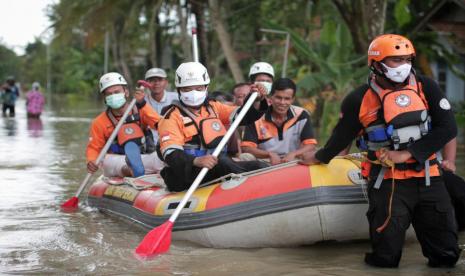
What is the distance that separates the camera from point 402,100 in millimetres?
5137

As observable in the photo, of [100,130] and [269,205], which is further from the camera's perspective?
[100,130]

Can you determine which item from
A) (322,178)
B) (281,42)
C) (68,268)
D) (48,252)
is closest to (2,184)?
(48,252)

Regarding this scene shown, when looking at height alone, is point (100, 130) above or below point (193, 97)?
below

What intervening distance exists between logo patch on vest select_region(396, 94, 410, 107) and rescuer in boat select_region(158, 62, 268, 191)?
5.53 ft

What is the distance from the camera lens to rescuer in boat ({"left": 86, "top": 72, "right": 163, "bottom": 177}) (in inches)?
322

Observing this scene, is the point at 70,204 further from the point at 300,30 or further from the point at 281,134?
the point at 300,30

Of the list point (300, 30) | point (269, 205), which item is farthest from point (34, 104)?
point (269, 205)

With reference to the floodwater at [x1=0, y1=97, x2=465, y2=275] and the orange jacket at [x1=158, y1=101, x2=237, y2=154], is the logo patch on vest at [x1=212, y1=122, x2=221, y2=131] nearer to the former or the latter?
the orange jacket at [x1=158, y1=101, x2=237, y2=154]

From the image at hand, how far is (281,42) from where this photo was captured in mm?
22719

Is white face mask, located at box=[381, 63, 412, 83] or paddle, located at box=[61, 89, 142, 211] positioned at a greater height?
white face mask, located at box=[381, 63, 412, 83]

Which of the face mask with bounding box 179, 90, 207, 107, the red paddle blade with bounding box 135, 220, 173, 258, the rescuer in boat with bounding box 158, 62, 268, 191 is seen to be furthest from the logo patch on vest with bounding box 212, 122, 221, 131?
the red paddle blade with bounding box 135, 220, 173, 258

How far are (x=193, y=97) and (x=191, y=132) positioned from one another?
0.29 meters

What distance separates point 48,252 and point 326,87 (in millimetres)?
11863

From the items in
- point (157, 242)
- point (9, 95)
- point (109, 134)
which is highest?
point (109, 134)
